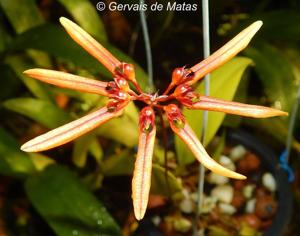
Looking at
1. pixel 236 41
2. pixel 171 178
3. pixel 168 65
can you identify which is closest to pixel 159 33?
pixel 168 65

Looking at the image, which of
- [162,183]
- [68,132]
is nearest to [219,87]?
[162,183]

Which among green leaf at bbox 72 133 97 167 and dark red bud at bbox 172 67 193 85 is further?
green leaf at bbox 72 133 97 167

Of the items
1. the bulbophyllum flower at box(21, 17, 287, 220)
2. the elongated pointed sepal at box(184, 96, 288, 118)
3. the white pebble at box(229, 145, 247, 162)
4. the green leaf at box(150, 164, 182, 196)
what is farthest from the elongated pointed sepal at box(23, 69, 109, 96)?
the white pebble at box(229, 145, 247, 162)

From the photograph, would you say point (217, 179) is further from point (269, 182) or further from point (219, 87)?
point (219, 87)

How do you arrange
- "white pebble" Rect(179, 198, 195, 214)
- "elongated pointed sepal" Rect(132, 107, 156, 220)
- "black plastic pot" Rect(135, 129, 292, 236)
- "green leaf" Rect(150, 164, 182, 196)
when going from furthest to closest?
"white pebble" Rect(179, 198, 195, 214) < "black plastic pot" Rect(135, 129, 292, 236) < "green leaf" Rect(150, 164, 182, 196) < "elongated pointed sepal" Rect(132, 107, 156, 220)

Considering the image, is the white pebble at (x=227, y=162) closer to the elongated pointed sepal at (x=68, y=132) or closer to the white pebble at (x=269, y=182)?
the white pebble at (x=269, y=182)

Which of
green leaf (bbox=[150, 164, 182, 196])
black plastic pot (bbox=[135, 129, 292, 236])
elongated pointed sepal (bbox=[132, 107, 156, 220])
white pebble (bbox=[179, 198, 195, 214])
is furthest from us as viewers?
white pebble (bbox=[179, 198, 195, 214])

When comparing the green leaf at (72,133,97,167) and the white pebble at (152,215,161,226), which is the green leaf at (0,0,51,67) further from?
the white pebble at (152,215,161,226)
